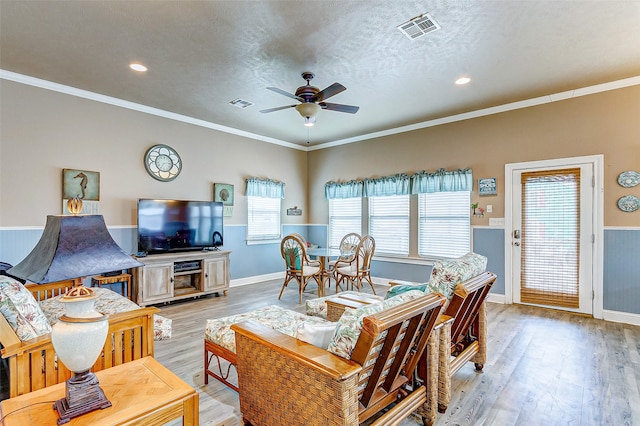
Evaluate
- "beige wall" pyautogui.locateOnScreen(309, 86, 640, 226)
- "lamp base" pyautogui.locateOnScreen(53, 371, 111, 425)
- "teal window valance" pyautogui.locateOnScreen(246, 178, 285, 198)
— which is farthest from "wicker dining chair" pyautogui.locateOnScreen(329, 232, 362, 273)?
"lamp base" pyautogui.locateOnScreen(53, 371, 111, 425)

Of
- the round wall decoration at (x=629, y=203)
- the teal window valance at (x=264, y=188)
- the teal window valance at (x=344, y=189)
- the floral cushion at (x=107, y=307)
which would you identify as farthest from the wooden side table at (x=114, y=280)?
the round wall decoration at (x=629, y=203)

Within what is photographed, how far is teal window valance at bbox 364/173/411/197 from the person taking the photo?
5715 millimetres

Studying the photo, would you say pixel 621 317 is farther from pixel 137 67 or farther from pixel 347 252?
pixel 137 67

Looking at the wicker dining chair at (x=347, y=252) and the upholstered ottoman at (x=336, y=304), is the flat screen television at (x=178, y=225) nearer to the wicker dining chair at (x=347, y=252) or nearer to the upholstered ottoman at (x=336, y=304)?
the wicker dining chair at (x=347, y=252)

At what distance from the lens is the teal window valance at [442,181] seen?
5035 mm

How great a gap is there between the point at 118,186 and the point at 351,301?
374 centimetres

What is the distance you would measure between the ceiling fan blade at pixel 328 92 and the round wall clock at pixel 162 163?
111 inches

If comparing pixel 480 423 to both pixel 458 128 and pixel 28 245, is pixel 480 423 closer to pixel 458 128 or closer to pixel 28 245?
pixel 458 128

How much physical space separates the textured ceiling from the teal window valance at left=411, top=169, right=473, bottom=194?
3.70 feet

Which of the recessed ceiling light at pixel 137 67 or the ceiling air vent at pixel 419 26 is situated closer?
the ceiling air vent at pixel 419 26

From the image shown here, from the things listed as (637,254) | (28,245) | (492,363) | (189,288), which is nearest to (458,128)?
(637,254)

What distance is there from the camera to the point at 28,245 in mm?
3816

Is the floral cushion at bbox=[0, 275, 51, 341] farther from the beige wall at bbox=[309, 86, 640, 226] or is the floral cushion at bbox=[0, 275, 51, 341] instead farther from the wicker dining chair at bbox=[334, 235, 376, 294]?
the beige wall at bbox=[309, 86, 640, 226]

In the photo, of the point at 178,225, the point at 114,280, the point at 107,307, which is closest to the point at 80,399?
the point at 107,307
